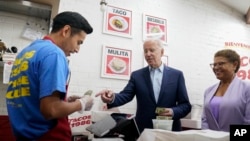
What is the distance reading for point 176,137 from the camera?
39.2 inches

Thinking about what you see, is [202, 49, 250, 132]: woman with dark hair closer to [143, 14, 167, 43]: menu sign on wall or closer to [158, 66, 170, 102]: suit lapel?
[158, 66, 170, 102]: suit lapel

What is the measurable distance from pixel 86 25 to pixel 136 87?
1023mm

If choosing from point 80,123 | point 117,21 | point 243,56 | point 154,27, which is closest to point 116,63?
point 117,21

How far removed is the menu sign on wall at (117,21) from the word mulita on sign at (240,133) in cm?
230

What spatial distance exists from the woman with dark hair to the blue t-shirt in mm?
1206

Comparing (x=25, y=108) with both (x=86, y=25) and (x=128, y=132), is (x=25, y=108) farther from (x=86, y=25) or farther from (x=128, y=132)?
(x=128, y=132)

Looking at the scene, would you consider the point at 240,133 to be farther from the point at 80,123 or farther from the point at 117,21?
the point at 117,21

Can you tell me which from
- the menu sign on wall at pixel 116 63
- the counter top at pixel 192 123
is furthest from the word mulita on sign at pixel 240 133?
the menu sign on wall at pixel 116 63

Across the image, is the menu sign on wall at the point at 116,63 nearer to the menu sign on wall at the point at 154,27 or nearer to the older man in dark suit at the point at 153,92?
the menu sign on wall at the point at 154,27

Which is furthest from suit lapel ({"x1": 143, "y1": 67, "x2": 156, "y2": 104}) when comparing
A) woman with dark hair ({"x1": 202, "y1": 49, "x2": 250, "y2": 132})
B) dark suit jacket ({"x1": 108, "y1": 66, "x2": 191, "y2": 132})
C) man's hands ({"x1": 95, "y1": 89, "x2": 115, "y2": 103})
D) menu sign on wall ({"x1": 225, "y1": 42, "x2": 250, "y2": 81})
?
menu sign on wall ({"x1": 225, "y1": 42, "x2": 250, "y2": 81})

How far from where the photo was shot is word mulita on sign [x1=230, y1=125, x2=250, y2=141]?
0.88 meters

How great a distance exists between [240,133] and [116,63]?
7.22 feet

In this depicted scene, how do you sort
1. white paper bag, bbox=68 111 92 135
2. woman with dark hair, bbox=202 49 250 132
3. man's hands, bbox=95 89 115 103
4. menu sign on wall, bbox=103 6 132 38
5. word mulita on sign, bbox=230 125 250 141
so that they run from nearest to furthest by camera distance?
word mulita on sign, bbox=230 125 250 141 < woman with dark hair, bbox=202 49 250 132 < man's hands, bbox=95 89 115 103 < white paper bag, bbox=68 111 92 135 < menu sign on wall, bbox=103 6 132 38

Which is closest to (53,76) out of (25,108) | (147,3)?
(25,108)
